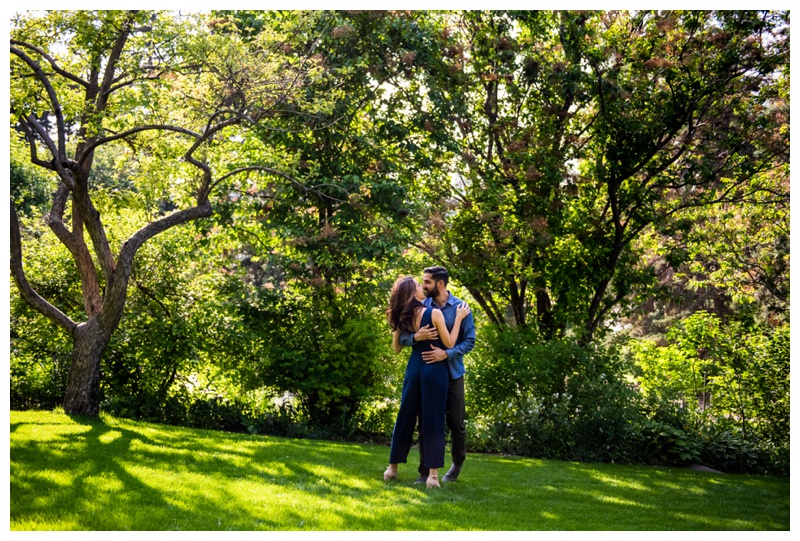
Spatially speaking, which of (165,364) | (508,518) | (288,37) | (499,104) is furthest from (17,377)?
(499,104)

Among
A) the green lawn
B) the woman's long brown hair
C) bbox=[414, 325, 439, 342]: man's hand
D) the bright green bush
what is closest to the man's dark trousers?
the green lawn

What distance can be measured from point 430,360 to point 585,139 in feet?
24.8

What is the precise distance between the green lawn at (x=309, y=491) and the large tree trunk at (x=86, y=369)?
68cm

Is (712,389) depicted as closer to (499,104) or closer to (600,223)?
(600,223)

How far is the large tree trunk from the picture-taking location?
8.49 m

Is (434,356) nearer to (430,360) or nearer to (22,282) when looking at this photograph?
(430,360)

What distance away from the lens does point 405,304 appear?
17.8 ft

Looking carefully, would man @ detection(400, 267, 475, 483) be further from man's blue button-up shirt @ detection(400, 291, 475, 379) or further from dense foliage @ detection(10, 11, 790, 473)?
dense foliage @ detection(10, 11, 790, 473)

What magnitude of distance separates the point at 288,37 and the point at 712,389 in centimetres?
817

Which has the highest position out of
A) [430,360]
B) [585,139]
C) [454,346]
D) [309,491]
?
[585,139]

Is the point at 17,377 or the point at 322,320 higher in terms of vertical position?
the point at 322,320

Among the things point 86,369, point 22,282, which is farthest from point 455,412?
point 22,282

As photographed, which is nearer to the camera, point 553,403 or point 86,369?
point 86,369

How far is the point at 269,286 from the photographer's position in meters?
10.7
